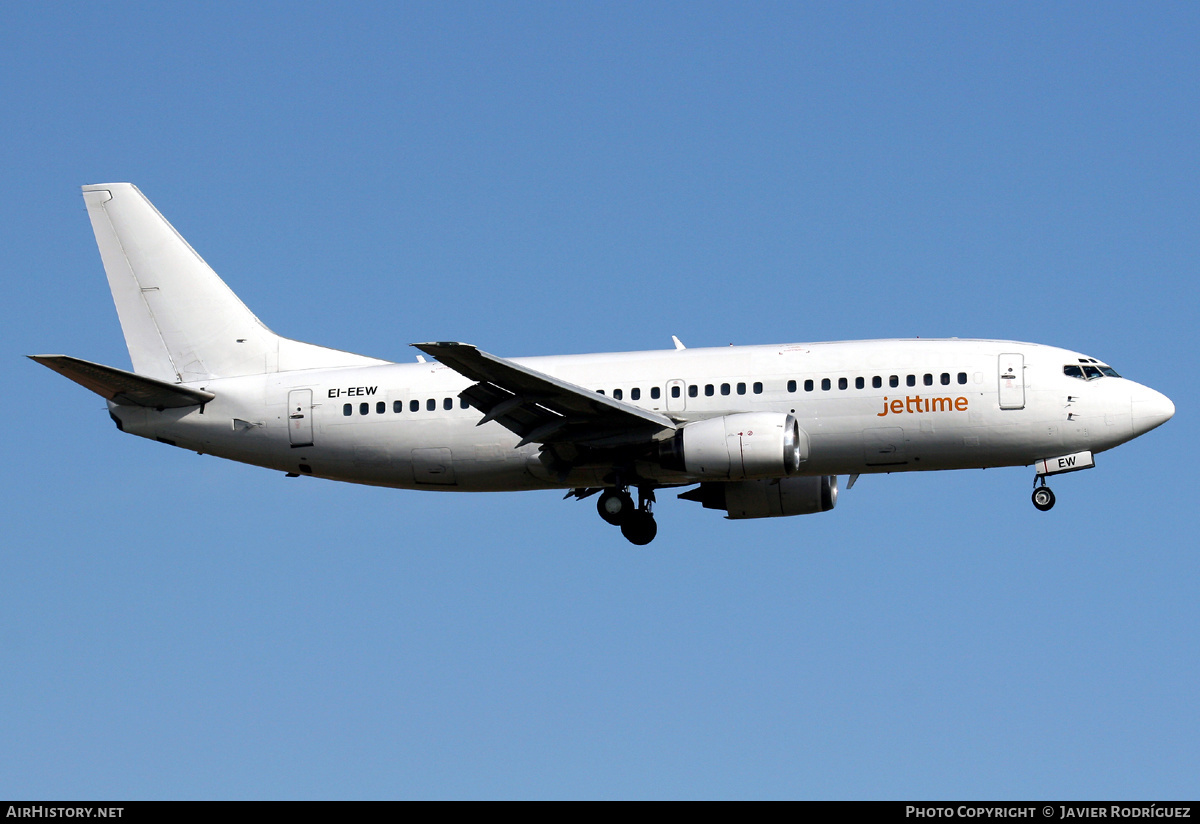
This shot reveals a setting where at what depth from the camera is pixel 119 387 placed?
41.2 metres

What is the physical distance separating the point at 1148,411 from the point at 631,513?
1405cm

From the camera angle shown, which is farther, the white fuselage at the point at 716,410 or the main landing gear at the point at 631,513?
the main landing gear at the point at 631,513

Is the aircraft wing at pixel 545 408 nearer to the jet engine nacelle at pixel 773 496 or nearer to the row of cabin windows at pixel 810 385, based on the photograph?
the row of cabin windows at pixel 810 385

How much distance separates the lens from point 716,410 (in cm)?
3919

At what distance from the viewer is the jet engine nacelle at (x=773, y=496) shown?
42688 millimetres

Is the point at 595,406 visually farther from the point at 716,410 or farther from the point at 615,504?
the point at 615,504

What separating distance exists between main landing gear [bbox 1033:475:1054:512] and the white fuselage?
0.93 metres

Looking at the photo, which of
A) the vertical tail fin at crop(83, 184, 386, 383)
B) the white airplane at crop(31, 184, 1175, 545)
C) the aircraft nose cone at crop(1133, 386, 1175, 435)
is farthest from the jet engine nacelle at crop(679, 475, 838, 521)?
the vertical tail fin at crop(83, 184, 386, 383)

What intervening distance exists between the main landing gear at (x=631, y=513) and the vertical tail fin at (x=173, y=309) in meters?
8.08

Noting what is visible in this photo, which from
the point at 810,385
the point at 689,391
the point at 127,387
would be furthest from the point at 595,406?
the point at 127,387

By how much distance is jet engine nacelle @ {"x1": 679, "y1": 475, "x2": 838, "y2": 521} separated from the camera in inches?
1681

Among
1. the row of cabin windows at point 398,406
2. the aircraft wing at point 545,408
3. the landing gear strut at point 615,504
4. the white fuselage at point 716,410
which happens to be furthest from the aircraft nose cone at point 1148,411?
the row of cabin windows at point 398,406

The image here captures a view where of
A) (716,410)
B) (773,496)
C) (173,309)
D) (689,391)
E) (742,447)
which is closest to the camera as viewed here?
(742,447)

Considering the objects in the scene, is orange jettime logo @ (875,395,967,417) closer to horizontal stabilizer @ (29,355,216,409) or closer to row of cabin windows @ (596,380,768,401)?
row of cabin windows @ (596,380,768,401)
